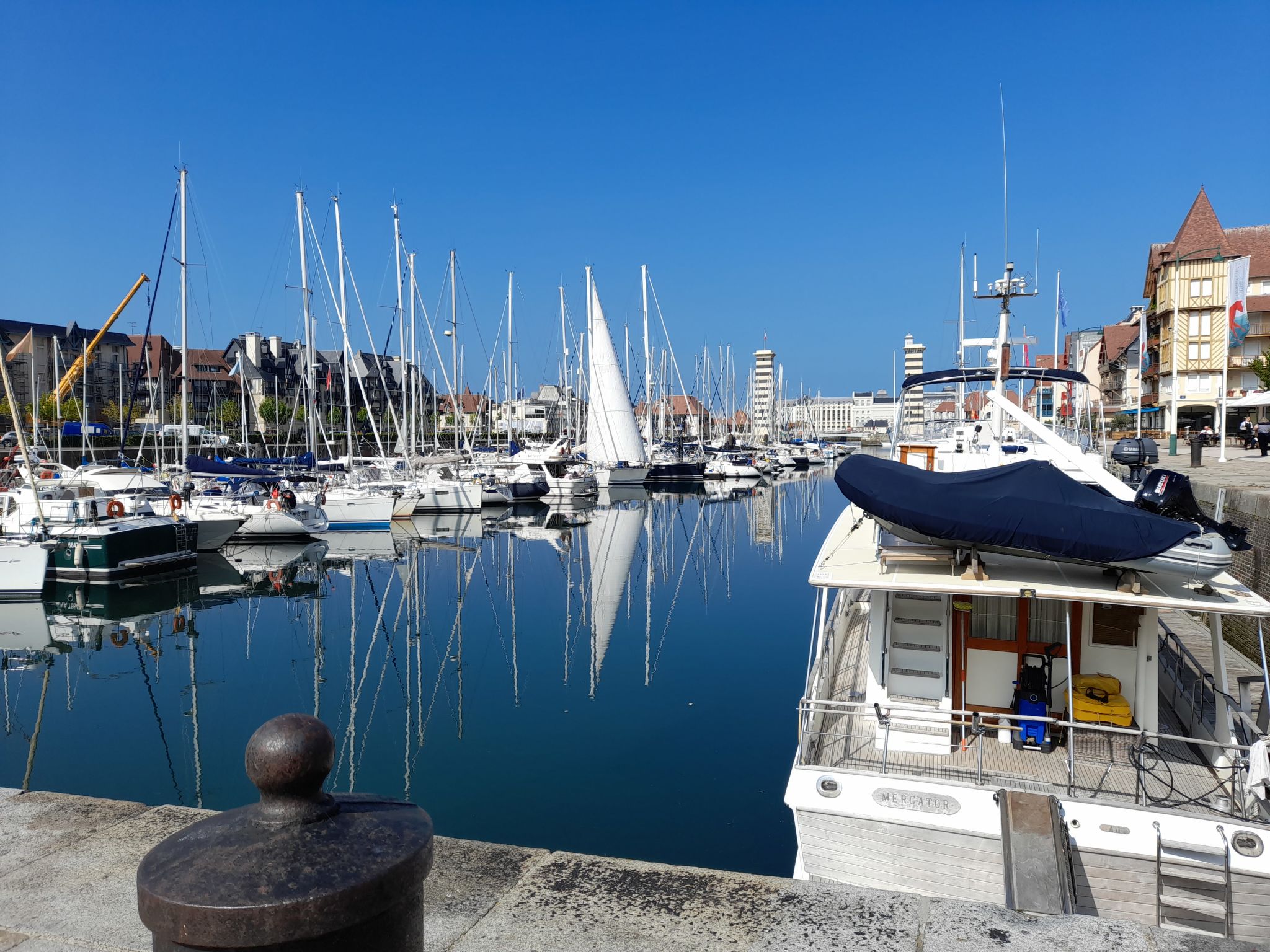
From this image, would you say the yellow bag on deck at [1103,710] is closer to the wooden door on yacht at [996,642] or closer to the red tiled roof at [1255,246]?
the wooden door on yacht at [996,642]

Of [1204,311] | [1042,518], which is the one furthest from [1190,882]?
[1204,311]

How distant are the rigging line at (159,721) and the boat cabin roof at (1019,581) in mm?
9441

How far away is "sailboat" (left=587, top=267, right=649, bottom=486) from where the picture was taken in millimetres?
64875

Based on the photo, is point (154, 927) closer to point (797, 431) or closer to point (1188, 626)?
point (1188, 626)

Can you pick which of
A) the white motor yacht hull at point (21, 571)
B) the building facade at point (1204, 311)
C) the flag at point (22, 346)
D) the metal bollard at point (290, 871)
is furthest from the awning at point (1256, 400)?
the flag at point (22, 346)

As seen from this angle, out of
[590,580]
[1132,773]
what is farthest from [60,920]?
[590,580]

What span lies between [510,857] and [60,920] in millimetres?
2409

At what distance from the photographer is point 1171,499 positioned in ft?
30.9

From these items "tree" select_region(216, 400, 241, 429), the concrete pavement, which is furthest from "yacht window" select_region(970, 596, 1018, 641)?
"tree" select_region(216, 400, 241, 429)

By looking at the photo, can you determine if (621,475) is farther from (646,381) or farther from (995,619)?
(995,619)

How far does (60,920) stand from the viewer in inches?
186

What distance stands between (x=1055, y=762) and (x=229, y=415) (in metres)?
104

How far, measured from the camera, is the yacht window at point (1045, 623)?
919cm

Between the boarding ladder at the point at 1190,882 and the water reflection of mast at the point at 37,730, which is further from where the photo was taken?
the water reflection of mast at the point at 37,730
